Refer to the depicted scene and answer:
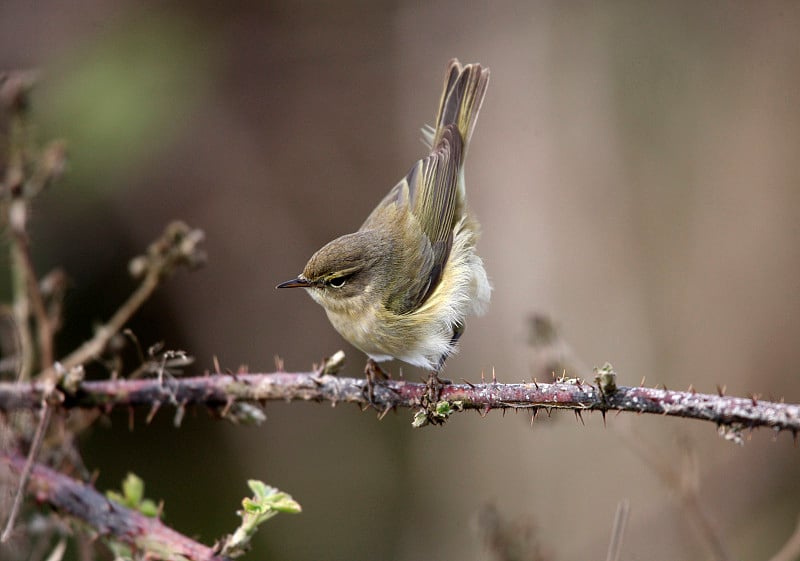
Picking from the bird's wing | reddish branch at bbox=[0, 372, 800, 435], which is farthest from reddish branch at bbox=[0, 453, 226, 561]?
the bird's wing

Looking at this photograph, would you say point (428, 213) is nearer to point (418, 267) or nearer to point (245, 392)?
point (418, 267)

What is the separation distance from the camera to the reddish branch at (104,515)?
241 centimetres

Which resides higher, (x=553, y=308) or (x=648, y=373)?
(x=553, y=308)

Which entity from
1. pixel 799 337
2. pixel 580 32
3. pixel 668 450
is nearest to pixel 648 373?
pixel 668 450

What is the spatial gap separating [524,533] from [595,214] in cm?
412

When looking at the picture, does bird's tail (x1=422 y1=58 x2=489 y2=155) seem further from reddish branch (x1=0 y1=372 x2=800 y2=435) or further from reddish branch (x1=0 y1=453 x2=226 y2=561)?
reddish branch (x1=0 y1=453 x2=226 y2=561)

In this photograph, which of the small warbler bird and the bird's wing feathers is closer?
the small warbler bird

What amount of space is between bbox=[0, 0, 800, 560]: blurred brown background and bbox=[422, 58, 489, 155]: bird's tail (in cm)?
180

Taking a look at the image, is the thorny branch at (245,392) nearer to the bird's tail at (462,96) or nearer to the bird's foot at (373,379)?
the bird's foot at (373,379)

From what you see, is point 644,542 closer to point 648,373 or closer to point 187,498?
point 648,373

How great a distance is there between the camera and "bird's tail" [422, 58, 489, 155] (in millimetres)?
4883

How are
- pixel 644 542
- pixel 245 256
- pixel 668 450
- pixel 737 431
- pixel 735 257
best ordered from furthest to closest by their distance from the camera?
pixel 245 256 → pixel 735 257 → pixel 668 450 → pixel 644 542 → pixel 737 431

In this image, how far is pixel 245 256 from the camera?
22.6 ft

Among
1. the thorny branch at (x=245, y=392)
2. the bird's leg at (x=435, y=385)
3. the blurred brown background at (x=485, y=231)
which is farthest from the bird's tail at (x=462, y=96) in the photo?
the thorny branch at (x=245, y=392)
